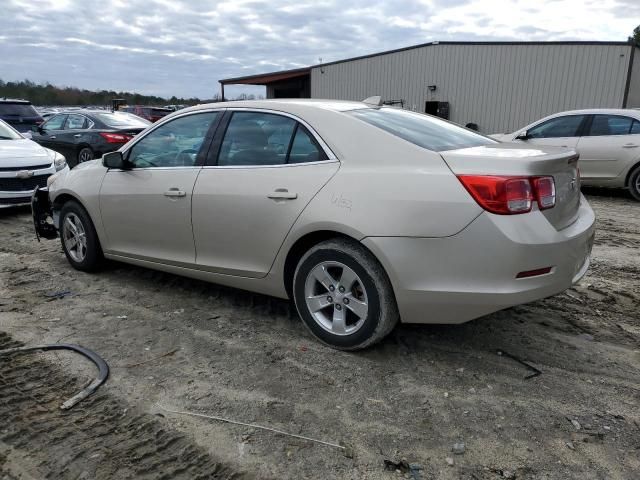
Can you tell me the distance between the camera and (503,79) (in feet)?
63.9

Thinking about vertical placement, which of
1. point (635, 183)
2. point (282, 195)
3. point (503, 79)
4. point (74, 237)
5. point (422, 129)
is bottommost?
point (74, 237)

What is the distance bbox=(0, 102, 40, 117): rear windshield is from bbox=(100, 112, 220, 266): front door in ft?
37.5

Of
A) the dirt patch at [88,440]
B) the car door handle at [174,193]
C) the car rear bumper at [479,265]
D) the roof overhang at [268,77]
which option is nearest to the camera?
the dirt patch at [88,440]

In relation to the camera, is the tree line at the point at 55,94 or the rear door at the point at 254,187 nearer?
the rear door at the point at 254,187

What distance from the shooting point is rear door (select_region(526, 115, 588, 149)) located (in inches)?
382

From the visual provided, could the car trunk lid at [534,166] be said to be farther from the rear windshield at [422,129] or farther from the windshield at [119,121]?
the windshield at [119,121]

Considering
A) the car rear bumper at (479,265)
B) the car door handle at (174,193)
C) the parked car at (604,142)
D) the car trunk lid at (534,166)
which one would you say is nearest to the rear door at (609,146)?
the parked car at (604,142)

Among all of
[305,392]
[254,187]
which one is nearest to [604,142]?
[254,187]

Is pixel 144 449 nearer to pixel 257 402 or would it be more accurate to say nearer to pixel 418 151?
pixel 257 402

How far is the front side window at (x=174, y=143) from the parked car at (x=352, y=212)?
0.01m

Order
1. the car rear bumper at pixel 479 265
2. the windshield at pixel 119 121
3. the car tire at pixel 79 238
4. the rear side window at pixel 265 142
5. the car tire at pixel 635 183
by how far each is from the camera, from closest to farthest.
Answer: the car rear bumper at pixel 479 265, the rear side window at pixel 265 142, the car tire at pixel 79 238, the car tire at pixel 635 183, the windshield at pixel 119 121

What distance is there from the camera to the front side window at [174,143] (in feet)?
13.7

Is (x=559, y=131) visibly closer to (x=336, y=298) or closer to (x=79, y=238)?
(x=336, y=298)

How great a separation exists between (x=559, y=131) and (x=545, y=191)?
7.84 meters
